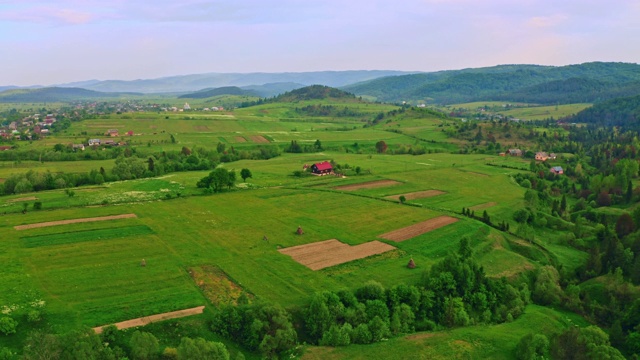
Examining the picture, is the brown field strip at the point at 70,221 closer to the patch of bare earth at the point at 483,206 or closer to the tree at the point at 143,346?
the tree at the point at 143,346

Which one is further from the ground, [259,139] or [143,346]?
[259,139]

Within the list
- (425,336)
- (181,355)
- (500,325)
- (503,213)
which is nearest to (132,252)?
(181,355)

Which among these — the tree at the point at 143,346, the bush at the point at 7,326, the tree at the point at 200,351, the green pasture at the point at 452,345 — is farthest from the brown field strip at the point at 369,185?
the bush at the point at 7,326

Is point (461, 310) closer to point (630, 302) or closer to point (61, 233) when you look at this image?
point (630, 302)

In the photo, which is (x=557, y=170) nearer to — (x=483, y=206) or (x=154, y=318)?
(x=483, y=206)

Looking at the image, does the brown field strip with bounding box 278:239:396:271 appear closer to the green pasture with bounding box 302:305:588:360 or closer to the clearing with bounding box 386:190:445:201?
the green pasture with bounding box 302:305:588:360

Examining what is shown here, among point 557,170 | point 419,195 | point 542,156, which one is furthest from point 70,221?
point 542,156
